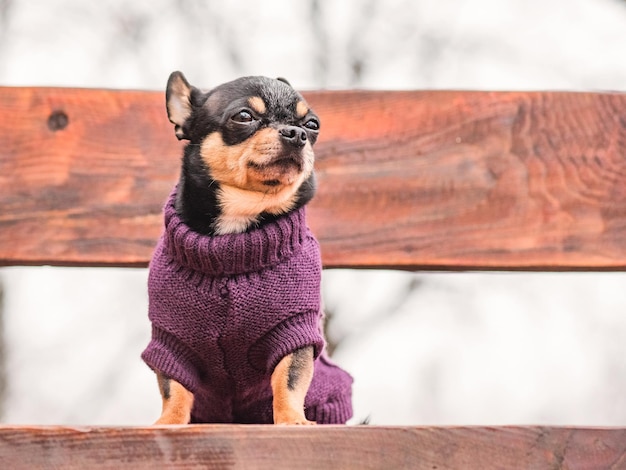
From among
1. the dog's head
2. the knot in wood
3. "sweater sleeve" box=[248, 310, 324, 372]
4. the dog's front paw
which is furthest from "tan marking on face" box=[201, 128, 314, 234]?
the knot in wood

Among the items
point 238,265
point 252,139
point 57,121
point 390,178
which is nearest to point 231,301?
point 238,265

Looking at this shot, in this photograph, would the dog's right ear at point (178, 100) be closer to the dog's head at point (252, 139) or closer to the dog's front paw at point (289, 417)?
the dog's head at point (252, 139)

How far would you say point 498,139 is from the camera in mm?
2234

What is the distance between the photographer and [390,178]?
7.29 feet

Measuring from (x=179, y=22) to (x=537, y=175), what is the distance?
1.76m

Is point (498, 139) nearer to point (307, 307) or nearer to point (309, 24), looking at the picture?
point (307, 307)

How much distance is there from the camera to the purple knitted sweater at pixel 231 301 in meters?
1.68

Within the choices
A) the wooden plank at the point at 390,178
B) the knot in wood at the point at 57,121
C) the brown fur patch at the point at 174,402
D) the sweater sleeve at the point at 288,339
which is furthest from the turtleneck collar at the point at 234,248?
the knot in wood at the point at 57,121

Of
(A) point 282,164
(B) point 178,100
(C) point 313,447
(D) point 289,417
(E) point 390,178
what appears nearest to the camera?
(C) point 313,447

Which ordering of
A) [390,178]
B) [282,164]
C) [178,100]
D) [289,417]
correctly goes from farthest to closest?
[390,178], [178,100], [282,164], [289,417]

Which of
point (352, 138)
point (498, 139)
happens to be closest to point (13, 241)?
point (352, 138)

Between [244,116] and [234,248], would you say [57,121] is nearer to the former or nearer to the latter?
[244,116]

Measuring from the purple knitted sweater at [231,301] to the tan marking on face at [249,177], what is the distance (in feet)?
0.18

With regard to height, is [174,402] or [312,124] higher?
[312,124]
